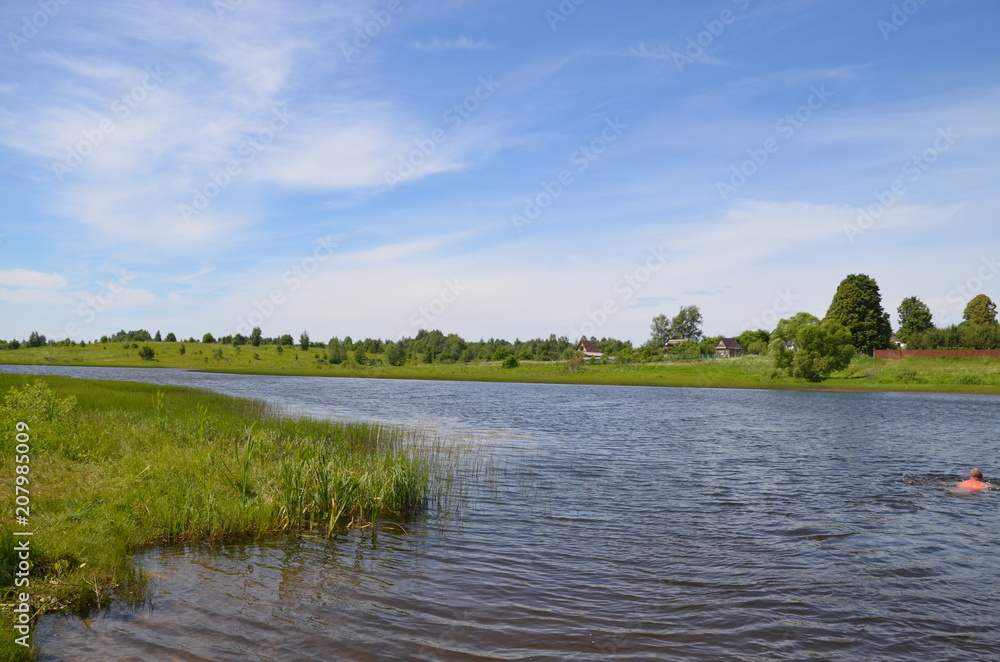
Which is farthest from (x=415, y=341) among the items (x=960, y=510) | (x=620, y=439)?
(x=960, y=510)

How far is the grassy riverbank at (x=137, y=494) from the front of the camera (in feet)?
27.6

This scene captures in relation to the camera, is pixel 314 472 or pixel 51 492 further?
pixel 314 472

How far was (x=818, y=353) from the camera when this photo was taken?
253ft

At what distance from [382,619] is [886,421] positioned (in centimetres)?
4035

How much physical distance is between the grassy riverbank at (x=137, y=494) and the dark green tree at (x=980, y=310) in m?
147

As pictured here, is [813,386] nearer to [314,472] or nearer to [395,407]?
[395,407]

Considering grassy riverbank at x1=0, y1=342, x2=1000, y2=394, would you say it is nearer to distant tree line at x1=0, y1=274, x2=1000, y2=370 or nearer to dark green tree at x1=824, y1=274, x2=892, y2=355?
distant tree line at x1=0, y1=274, x2=1000, y2=370

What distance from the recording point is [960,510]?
656 inches

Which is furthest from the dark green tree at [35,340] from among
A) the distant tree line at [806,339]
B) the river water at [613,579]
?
the river water at [613,579]

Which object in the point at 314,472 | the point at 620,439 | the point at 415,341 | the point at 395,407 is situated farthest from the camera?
the point at 415,341

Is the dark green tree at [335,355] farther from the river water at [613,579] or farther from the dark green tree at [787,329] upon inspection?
the river water at [613,579]

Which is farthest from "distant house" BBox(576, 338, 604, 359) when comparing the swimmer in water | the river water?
the river water

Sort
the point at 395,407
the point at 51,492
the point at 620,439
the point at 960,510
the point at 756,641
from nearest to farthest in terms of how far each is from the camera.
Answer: the point at 756,641
the point at 51,492
the point at 960,510
the point at 620,439
the point at 395,407

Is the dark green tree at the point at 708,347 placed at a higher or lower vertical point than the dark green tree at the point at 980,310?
lower
